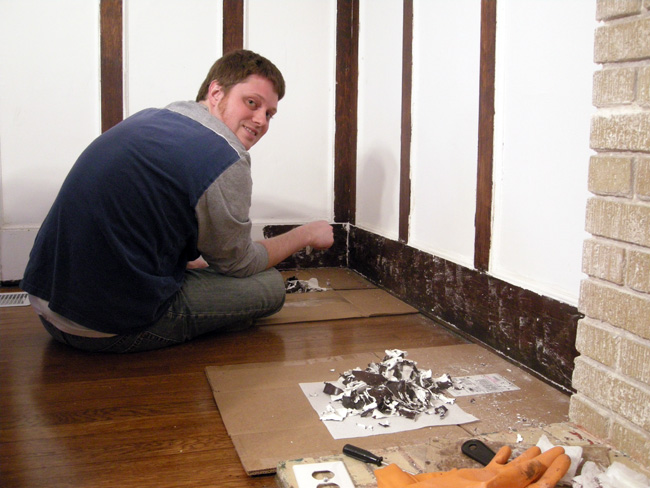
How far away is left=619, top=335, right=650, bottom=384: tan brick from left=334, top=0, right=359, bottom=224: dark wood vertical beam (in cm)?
238

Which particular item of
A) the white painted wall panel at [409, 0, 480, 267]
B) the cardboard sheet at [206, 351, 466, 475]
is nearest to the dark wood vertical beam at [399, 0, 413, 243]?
the white painted wall panel at [409, 0, 480, 267]

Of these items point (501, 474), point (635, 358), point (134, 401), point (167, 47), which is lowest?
point (134, 401)

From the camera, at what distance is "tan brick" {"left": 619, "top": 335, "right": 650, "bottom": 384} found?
54.4 inches

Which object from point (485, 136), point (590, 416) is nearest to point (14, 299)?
point (485, 136)

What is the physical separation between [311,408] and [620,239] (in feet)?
2.93

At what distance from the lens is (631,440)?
142cm

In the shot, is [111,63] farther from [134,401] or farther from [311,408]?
[311,408]

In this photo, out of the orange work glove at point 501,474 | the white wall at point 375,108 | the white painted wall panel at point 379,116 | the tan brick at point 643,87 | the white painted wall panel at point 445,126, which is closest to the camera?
the orange work glove at point 501,474

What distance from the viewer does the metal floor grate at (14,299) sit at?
2882mm

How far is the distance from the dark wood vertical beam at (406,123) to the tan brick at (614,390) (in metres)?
1.50

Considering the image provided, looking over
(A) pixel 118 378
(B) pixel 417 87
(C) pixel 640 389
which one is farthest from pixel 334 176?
(C) pixel 640 389

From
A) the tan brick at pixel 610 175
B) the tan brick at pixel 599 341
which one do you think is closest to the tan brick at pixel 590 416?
the tan brick at pixel 599 341

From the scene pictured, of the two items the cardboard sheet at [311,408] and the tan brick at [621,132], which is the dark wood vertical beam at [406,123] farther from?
the tan brick at [621,132]

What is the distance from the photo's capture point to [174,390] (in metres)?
1.91
